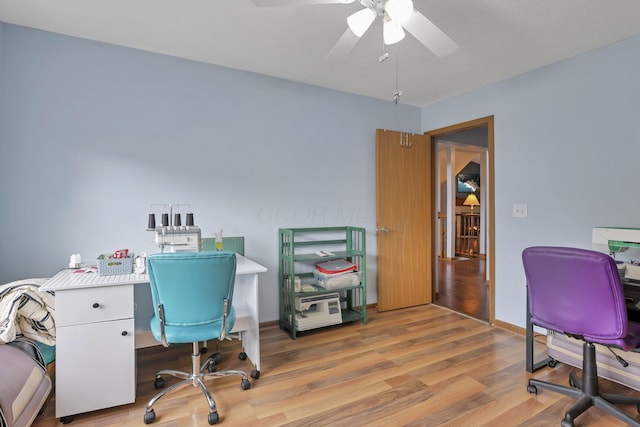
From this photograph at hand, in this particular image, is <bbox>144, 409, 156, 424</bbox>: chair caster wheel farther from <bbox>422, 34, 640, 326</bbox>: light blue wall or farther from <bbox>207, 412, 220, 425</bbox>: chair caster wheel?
<bbox>422, 34, 640, 326</bbox>: light blue wall

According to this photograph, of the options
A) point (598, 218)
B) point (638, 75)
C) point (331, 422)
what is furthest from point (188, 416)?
point (638, 75)

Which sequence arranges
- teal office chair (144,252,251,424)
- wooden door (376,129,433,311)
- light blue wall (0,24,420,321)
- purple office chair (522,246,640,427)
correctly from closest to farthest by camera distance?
purple office chair (522,246,640,427) → teal office chair (144,252,251,424) → light blue wall (0,24,420,321) → wooden door (376,129,433,311)

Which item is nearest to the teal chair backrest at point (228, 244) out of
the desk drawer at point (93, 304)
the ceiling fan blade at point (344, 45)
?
the desk drawer at point (93, 304)

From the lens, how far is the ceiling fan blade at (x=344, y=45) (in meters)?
1.81

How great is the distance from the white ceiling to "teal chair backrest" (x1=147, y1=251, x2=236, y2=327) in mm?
1534

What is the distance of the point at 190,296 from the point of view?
181 centimetres

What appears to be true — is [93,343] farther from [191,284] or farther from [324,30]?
[324,30]

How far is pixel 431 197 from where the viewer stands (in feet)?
13.2

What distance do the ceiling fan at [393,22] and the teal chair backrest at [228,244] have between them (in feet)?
6.07

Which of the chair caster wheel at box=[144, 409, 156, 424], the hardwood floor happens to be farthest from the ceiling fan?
the hardwood floor

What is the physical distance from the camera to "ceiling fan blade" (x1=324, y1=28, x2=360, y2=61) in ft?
5.93

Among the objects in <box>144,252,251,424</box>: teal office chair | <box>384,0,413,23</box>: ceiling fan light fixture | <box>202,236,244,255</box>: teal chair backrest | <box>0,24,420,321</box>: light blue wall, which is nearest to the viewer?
<box>384,0,413,23</box>: ceiling fan light fixture

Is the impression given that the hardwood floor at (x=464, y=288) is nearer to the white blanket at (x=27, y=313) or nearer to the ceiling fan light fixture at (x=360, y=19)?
the ceiling fan light fixture at (x=360, y=19)

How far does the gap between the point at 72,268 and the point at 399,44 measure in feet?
9.30
